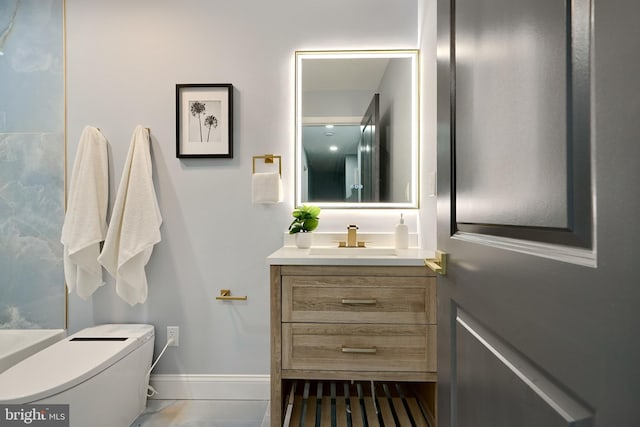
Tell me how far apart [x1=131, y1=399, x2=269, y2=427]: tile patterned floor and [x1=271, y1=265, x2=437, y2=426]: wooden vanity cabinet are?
1.58ft

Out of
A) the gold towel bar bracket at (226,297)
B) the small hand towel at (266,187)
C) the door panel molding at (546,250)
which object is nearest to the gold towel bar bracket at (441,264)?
the door panel molding at (546,250)

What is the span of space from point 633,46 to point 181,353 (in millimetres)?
2129

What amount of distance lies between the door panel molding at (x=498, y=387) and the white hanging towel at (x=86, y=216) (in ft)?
6.04

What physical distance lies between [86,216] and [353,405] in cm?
172

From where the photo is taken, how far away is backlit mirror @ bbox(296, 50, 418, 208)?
70.1 inches

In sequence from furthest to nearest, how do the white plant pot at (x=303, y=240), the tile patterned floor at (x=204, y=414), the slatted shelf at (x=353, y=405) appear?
the white plant pot at (x=303, y=240)
the tile patterned floor at (x=204, y=414)
the slatted shelf at (x=353, y=405)

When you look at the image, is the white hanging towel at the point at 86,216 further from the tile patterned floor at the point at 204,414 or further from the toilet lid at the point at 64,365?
the tile patterned floor at the point at 204,414

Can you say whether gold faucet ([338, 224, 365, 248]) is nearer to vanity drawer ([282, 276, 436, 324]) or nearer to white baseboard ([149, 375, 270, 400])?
A: vanity drawer ([282, 276, 436, 324])

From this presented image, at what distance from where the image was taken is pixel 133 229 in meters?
1.66

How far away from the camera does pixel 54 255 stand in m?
1.84

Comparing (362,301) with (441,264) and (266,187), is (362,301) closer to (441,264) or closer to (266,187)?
(441,264)

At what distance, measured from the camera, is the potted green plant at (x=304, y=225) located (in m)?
1.69

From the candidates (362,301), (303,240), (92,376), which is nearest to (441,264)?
(362,301)

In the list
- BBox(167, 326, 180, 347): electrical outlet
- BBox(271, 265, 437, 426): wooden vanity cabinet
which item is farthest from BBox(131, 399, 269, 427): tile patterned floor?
BBox(271, 265, 437, 426): wooden vanity cabinet
